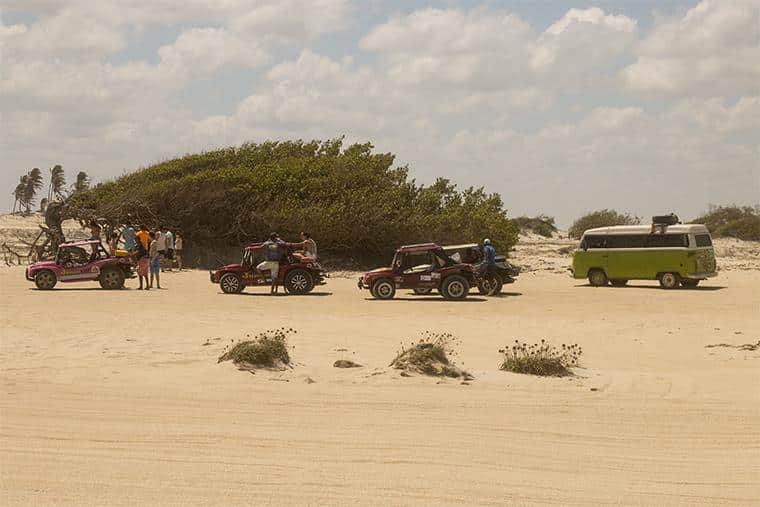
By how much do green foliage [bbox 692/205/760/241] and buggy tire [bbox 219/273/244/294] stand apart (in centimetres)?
4368

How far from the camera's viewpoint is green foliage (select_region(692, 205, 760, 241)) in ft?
199

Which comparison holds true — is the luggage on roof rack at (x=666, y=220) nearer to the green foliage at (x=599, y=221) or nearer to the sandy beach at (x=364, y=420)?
the sandy beach at (x=364, y=420)

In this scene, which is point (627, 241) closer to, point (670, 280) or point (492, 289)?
point (670, 280)

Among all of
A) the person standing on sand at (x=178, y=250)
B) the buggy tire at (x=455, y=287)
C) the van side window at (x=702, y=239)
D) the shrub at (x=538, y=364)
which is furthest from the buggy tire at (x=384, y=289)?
the shrub at (x=538, y=364)

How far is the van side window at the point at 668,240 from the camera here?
28.3 m

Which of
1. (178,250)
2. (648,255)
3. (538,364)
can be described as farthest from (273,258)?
(538,364)

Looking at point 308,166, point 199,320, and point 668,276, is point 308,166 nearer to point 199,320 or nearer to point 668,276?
point 668,276

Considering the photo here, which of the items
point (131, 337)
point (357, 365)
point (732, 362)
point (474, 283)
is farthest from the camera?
point (474, 283)

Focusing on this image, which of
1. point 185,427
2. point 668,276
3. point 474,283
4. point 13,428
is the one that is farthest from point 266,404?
point 668,276

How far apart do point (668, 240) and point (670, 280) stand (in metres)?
1.17

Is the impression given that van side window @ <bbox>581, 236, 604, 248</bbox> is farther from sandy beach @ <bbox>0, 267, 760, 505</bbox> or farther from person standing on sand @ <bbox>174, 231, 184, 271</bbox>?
person standing on sand @ <bbox>174, 231, 184, 271</bbox>

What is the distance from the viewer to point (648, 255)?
28.7m

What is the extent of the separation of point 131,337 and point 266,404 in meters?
5.73

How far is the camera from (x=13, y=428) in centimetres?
845
